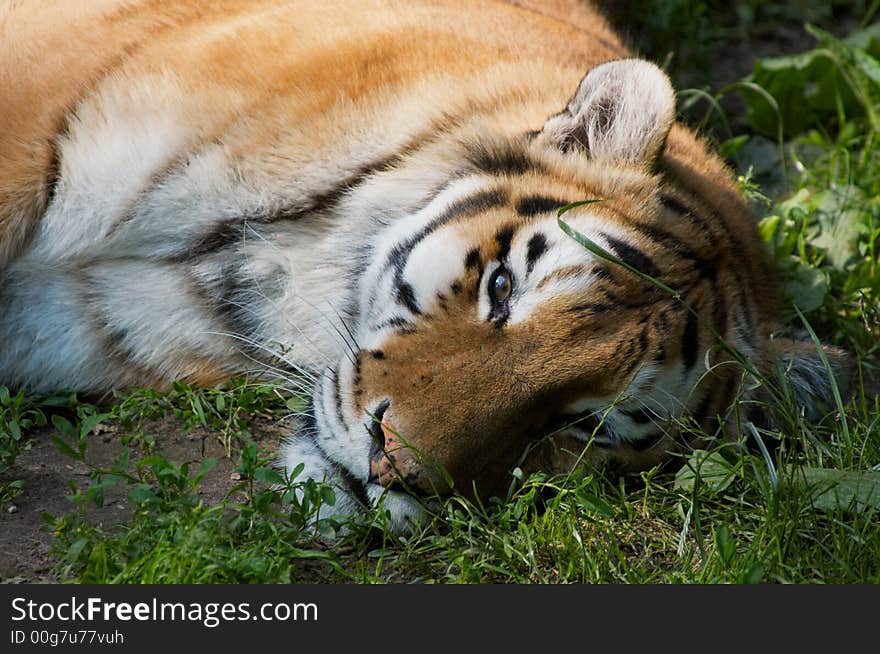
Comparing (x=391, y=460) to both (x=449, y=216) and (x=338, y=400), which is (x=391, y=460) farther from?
(x=449, y=216)

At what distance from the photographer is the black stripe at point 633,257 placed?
3578mm

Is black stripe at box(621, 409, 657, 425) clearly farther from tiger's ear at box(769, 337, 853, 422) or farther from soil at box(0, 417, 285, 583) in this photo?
soil at box(0, 417, 285, 583)

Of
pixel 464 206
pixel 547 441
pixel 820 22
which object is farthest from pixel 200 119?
pixel 820 22

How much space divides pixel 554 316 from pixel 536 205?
1.64 ft

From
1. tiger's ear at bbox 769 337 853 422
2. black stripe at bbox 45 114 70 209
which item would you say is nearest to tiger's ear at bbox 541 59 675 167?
tiger's ear at bbox 769 337 853 422

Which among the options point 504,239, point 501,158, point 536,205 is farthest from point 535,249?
point 501,158

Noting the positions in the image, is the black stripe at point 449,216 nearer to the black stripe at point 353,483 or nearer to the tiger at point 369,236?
the tiger at point 369,236

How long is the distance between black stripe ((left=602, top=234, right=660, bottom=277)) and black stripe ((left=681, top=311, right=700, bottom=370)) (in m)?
0.19

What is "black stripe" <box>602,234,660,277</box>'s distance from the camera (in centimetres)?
358

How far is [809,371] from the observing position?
13.0ft

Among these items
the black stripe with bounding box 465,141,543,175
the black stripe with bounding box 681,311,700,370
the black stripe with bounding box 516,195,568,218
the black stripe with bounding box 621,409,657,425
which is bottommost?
the black stripe with bounding box 621,409,657,425

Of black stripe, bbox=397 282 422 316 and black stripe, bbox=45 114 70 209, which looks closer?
black stripe, bbox=397 282 422 316

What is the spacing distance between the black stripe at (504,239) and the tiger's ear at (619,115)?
42 cm

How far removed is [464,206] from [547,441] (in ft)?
2.74
